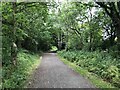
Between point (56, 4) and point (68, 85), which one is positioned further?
point (56, 4)

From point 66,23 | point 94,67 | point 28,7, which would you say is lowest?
point 94,67

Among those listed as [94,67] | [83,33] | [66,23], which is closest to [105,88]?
[94,67]

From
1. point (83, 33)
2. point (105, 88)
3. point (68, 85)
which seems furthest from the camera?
point (83, 33)

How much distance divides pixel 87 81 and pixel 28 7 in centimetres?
683

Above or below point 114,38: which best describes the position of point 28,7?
above

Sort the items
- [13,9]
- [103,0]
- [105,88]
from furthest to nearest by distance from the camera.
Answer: [103,0], [13,9], [105,88]

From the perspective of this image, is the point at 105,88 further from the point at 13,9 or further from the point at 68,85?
the point at 13,9

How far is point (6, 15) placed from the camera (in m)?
13.2

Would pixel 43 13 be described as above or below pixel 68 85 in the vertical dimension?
above

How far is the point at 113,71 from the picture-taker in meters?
11.9

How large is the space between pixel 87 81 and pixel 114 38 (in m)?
15.4

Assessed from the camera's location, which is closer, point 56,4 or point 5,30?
point 5,30

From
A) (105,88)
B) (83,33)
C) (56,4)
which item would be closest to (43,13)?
(56,4)

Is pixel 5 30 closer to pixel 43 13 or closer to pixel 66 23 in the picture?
pixel 43 13
